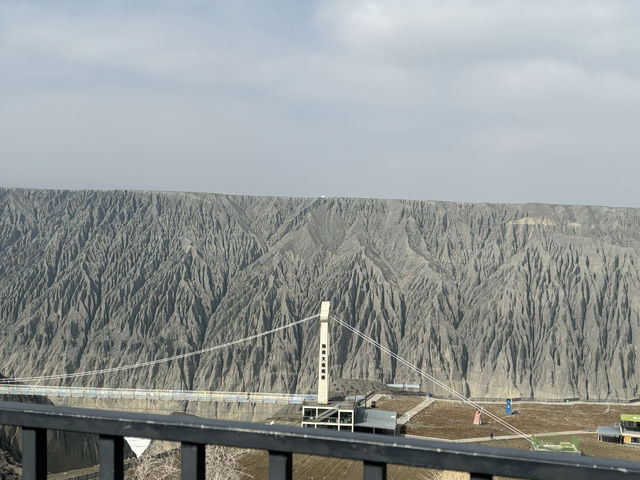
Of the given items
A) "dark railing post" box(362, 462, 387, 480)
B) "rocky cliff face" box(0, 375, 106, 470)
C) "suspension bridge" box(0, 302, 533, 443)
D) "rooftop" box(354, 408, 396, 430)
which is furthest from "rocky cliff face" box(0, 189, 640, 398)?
"dark railing post" box(362, 462, 387, 480)

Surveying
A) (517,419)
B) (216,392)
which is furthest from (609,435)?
(216,392)

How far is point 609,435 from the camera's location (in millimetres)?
51281

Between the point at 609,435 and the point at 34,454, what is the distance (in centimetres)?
Answer: 5450

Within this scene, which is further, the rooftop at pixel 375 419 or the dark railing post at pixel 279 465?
the rooftop at pixel 375 419

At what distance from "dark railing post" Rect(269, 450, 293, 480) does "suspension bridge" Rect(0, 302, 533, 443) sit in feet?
149

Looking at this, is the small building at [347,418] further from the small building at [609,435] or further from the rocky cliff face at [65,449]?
the small building at [609,435]

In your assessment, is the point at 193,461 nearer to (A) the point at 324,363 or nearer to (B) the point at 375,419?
(B) the point at 375,419

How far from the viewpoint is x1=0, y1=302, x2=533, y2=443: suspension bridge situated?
5369cm

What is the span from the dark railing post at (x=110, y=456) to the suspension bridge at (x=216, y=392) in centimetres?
4540

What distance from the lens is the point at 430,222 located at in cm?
12319

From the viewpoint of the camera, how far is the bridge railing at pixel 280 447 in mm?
2949

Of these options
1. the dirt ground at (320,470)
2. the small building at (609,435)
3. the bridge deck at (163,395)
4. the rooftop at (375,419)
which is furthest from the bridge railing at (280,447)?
the bridge deck at (163,395)

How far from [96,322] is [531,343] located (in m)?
65.7

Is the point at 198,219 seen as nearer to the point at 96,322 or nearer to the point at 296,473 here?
the point at 96,322
